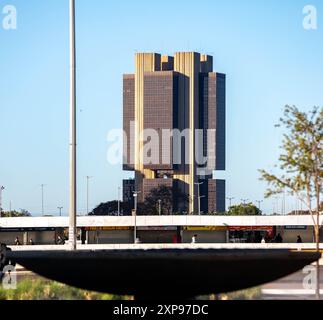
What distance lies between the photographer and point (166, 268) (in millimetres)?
13430

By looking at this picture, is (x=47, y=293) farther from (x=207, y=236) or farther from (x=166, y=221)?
(x=166, y=221)

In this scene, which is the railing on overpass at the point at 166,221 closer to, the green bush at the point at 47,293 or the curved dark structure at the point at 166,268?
the green bush at the point at 47,293

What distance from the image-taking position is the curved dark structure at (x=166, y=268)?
43.5 feet

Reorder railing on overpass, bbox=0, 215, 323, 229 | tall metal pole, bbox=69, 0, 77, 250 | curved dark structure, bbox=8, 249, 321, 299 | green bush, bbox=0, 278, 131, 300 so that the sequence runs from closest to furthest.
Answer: curved dark structure, bbox=8, 249, 321, 299, green bush, bbox=0, 278, 131, 300, tall metal pole, bbox=69, 0, 77, 250, railing on overpass, bbox=0, 215, 323, 229

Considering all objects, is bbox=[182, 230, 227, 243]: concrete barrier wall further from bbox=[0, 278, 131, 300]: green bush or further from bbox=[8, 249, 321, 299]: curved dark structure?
bbox=[8, 249, 321, 299]: curved dark structure

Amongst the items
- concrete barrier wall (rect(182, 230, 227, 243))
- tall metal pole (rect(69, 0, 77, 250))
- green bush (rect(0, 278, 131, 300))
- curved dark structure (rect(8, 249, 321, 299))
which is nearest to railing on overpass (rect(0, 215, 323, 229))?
concrete barrier wall (rect(182, 230, 227, 243))

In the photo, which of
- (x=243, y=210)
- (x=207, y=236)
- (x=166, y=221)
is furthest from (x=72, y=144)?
(x=243, y=210)

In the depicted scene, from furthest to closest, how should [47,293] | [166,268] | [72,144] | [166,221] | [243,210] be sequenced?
[243,210] → [166,221] → [72,144] → [47,293] → [166,268]

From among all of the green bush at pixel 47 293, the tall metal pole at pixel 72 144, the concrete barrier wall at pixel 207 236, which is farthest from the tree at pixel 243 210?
the green bush at pixel 47 293

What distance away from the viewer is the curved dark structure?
13.3 m

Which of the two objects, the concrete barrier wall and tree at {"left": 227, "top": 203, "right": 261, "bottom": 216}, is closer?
the concrete barrier wall
